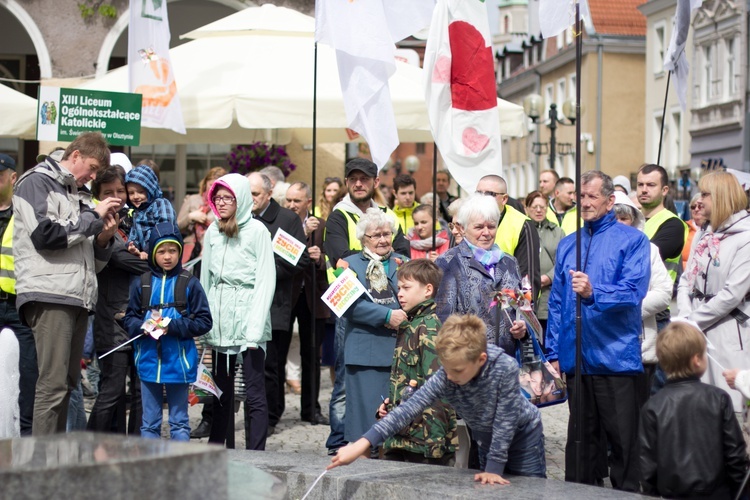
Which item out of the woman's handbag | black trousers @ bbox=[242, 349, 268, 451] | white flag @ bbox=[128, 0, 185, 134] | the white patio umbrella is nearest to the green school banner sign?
white flag @ bbox=[128, 0, 185, 134]

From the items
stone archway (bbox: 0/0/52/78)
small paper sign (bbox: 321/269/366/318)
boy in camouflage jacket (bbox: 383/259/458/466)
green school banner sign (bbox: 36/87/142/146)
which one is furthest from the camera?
stone archway (bbox: 0/0/52/78)

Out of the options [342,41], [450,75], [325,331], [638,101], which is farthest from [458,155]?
[638,101]

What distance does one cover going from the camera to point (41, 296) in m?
6.96

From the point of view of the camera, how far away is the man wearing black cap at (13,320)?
7.47 metres

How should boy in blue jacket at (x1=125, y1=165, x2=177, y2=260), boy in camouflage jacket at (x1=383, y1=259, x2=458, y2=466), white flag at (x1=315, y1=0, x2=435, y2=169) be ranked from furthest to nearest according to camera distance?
1. white flag at (x1=315, y1=0, x2=435, y2=169)
2. boy in blue jacket at (x1=125, y1=165, x2=177, y2=260)
3. boy in camouflage jacket at (x1=383, y1=259, x2=458, y2=466)

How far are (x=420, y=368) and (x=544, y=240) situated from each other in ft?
13.5

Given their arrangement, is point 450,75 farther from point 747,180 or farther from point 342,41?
point 747,180

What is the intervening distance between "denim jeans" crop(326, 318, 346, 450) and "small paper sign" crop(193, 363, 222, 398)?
3.07ft

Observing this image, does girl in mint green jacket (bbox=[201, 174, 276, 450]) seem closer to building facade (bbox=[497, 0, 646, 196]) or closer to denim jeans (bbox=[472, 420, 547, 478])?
denim jeans (bbox=[472, 420, 547, 478])

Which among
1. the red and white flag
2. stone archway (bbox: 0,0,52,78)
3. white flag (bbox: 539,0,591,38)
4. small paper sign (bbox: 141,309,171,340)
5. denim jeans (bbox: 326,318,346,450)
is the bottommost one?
denim jeans (bbox: 326,318,346,450)

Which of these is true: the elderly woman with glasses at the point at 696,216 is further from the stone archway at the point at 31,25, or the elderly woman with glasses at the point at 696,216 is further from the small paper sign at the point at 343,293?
the stone archway at the point at 31,25

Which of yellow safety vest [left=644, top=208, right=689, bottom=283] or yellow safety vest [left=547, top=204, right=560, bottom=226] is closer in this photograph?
yellow safety vest [left=644, top=208, right=689, bottom=283]

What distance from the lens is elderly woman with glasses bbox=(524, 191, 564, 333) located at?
10.0 metres

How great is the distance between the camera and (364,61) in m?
8.30
